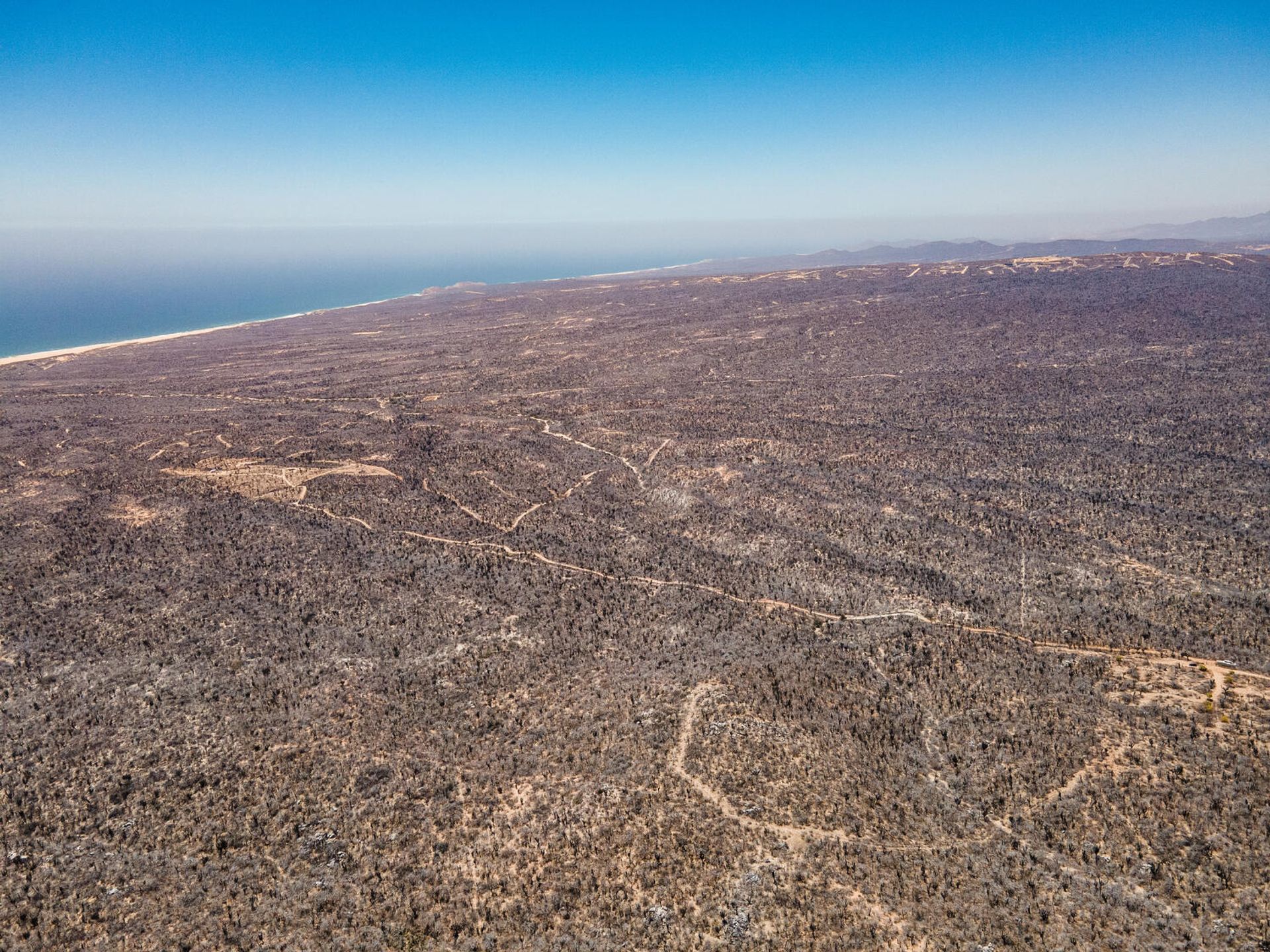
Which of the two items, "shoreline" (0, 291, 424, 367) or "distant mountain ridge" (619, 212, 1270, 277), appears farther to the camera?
"distant mountain ridge" (619, 212, 1270, 277)

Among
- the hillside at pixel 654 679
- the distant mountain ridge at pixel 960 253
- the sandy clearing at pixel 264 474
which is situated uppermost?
the distant mountain ridge at pixel 960 253

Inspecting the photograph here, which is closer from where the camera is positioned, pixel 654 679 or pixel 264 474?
pixel 654 679

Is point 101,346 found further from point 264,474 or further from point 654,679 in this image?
point 654,679

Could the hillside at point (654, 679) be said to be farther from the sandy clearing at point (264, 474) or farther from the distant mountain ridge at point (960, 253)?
the distant mountain ridge at point (960, 253)

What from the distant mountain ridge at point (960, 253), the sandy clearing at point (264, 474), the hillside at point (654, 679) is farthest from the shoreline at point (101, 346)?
the distant mountain ridge at point (960, 253)

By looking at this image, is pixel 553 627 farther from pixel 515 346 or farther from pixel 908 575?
pixel 515 346

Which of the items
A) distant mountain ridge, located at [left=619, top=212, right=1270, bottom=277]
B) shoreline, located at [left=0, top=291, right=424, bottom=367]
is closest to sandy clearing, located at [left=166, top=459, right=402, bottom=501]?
shoreline, located at [left=0, top=291, right=424, bottom=367]

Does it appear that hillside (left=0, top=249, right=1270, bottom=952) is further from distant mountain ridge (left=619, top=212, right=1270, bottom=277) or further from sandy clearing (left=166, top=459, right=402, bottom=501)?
distant mountain ridge (left=619, top=212, right=1270, bottom=277)

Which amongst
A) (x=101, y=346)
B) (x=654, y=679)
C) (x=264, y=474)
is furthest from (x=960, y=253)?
(x=654, y=679)
